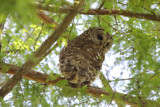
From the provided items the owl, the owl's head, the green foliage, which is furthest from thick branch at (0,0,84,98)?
the owl's head

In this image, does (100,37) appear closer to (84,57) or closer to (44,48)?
(84,57)

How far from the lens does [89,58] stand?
161 inches

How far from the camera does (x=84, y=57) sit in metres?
4.01

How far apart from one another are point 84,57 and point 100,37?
154 cm

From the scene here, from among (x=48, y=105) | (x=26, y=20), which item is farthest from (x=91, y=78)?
(x=26, y=20)

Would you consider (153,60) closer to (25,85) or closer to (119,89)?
(119,89)

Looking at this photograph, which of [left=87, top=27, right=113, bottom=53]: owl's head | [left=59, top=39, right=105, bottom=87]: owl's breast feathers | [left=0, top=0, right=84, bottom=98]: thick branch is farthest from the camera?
[left=87, top=27, right=113, bottom=53]: owl's head

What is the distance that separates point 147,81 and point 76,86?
A: 1.23 metres

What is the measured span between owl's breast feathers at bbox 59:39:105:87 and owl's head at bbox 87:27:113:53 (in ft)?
0.93

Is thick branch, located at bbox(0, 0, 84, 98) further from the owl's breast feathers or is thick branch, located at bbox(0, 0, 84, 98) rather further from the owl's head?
the owl's head

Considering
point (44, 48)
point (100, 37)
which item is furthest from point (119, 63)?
point (100, 37)

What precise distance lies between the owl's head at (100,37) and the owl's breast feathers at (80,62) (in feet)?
0.93

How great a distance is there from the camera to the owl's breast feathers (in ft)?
11.3

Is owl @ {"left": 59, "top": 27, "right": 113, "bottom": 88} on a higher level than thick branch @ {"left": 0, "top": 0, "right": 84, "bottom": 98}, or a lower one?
higher
